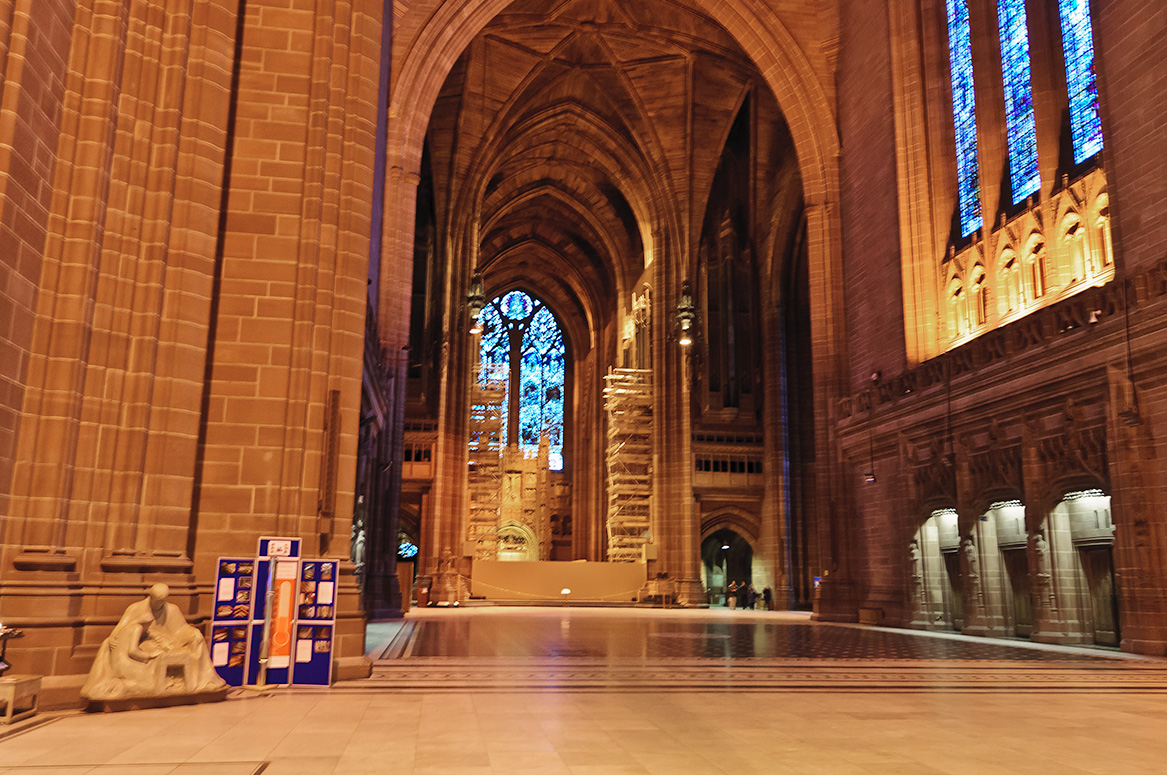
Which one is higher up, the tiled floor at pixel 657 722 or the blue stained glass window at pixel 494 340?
the blue stained glass window at pixel 494 340

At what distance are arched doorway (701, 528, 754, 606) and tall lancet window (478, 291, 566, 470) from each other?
39.1 feet

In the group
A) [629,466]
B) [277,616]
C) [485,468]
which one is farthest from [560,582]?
[277,616]

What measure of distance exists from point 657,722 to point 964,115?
15733mm

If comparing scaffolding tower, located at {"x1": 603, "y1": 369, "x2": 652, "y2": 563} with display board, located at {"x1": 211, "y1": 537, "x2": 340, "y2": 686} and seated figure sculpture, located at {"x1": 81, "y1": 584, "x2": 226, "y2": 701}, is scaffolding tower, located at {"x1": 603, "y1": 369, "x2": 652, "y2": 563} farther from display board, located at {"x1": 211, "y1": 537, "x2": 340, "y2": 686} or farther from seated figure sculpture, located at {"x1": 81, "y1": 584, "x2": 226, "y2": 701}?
seated figure sculpture, located at {"x1": 81, "y1": 584, "x2": 226, "y2": 701}

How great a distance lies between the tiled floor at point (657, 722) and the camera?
15.0ft

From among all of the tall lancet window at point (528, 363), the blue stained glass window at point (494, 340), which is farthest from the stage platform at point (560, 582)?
the blue stained glass window at point (494, 340)

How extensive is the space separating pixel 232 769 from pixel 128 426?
12.8ft

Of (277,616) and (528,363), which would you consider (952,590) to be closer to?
(277,616)

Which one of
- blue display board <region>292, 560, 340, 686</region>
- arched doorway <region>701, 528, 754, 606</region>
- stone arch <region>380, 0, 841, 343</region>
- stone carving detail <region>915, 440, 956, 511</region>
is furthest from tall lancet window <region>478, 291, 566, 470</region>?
blue display board <region>292, 560, 340, 686</region>

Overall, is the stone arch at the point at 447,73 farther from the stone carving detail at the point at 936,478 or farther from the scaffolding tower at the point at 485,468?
the scaffolding tower at the point at 485,468

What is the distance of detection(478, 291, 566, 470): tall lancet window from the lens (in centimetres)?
4400

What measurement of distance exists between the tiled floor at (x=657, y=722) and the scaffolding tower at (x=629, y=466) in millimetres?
21694

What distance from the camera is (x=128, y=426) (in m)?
7.35

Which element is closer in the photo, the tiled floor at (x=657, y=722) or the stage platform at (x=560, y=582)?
the tiled floor at (x=657, y=722)
